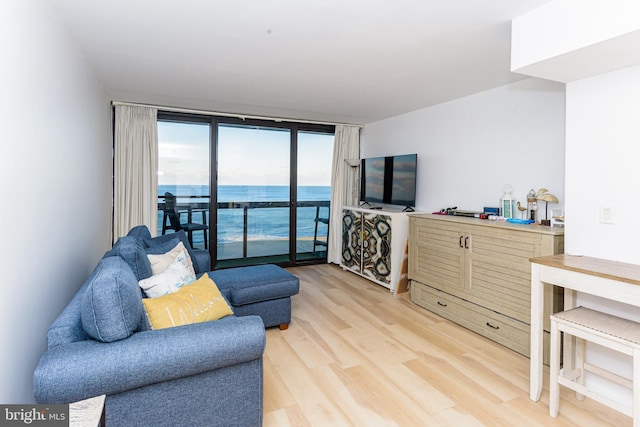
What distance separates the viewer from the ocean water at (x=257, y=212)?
493 cm

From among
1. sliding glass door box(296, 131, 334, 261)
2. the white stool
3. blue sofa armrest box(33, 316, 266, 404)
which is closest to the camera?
blue sofa armrest box(33, 316, 266, 404)

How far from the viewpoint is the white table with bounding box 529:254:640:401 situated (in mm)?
1786

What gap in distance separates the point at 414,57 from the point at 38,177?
8.52 ft

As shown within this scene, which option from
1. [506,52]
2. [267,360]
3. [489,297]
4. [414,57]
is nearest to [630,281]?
[489,297]

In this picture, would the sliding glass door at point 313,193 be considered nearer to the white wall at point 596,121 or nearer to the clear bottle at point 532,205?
the clear bottle at point 532,205

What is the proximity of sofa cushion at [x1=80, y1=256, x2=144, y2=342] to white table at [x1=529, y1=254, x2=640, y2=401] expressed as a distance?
2243mm

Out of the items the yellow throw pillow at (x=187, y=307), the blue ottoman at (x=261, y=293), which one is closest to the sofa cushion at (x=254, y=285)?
the blue ottoman at (x=261, y=293)

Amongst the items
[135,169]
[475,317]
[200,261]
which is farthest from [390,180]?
[135,169]

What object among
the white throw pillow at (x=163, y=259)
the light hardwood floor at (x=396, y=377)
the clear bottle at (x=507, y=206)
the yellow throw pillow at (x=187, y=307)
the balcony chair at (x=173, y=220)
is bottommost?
the light hardwood floor at (x=396, y=377)

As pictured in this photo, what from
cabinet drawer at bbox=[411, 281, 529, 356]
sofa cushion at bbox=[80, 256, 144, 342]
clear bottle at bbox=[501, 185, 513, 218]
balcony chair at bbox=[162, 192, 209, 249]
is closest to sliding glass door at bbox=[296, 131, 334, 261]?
balcony chair at bbox=[162, 192, 209, 249]

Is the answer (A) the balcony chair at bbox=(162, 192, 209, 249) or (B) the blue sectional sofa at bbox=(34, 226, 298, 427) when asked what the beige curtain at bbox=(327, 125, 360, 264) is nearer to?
(A) the balcony chair at bbox=(162, 192, 209, 249)

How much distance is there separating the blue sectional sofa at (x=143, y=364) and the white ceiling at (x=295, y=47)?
62.2 inches

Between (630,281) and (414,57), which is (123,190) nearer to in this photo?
(414,57)

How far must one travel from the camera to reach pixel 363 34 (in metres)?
2.38
